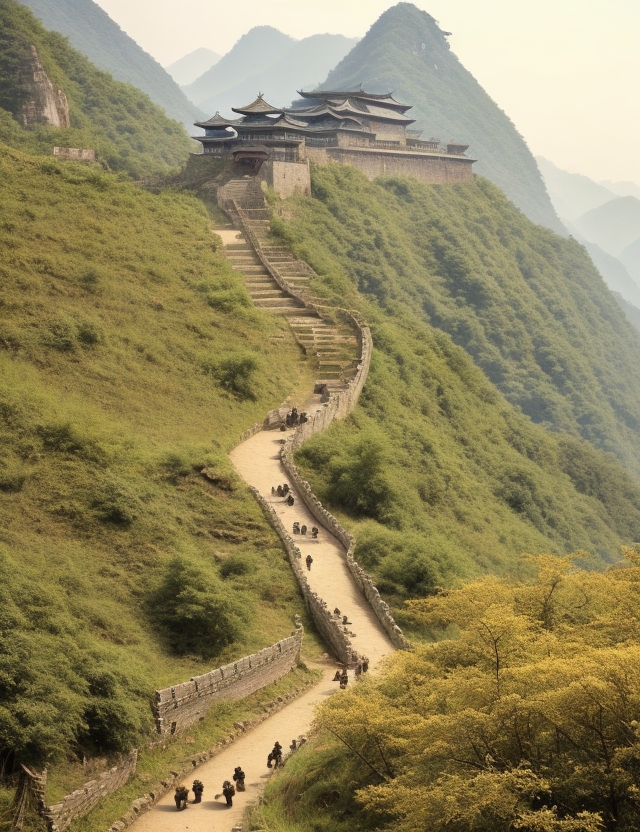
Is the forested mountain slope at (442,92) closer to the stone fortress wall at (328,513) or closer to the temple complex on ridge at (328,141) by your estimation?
the temple complex on ridge at (328,141)

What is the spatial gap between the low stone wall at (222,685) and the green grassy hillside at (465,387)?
605 centimetres

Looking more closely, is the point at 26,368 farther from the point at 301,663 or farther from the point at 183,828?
the point at 183,828

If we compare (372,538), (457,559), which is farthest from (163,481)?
(457,559)

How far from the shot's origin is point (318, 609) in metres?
30.0

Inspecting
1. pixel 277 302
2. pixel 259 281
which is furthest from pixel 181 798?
pixel 259 281

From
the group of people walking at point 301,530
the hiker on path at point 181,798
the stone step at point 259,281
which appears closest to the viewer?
the hiker on path at point 181,798

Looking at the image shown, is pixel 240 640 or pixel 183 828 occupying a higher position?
pixel 240 640

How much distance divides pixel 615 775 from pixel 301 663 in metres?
13.5

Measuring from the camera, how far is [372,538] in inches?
1364

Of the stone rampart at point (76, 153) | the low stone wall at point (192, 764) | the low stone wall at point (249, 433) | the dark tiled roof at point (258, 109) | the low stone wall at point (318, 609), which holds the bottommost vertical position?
the low stone wall at point (192, 764)

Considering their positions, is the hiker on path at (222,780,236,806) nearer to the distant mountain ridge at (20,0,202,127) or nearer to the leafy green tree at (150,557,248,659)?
the leafy green tree at (150,557,248,659)

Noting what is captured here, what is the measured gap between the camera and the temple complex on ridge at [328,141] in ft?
224

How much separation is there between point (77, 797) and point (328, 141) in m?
64.2

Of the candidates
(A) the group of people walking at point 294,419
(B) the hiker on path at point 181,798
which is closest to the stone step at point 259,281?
(A) the group of people walking at point 294,419
